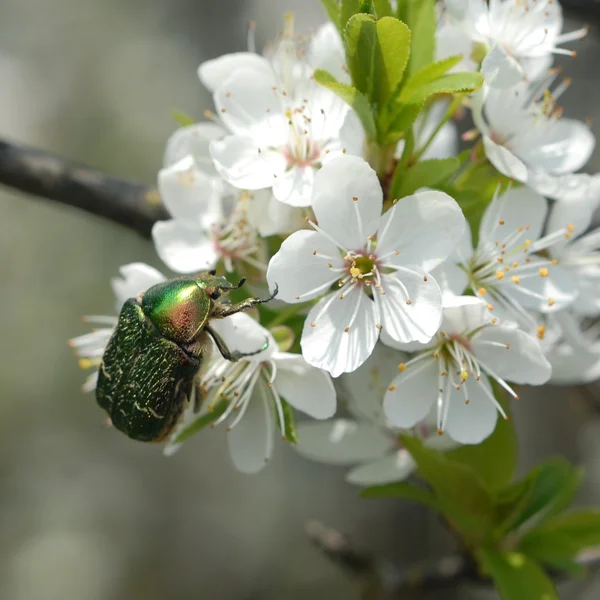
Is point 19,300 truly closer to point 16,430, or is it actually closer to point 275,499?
point 16,430

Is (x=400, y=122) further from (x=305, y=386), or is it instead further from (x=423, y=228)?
(x=305, y=386)

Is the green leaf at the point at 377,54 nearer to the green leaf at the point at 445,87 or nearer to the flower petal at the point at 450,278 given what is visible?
the green leaf at the point at 445,87

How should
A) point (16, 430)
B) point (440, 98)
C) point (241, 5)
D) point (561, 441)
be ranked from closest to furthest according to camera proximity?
point (440, 98) < point (561, 441) < point (16, 430) < point (241, 5)

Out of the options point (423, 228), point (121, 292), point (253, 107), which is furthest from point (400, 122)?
point (121, 292)

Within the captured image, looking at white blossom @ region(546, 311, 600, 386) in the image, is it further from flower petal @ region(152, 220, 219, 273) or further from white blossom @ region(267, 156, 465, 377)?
flower petal @ region(152, 220, 219, 273)

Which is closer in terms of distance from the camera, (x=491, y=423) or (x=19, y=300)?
(x=491, y=423)

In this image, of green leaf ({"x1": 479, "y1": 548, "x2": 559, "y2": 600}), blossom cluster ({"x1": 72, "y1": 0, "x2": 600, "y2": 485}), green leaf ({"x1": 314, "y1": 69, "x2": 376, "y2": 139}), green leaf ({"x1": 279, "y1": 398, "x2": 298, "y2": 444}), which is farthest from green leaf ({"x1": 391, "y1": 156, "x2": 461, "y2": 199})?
green leaf ({"x1": 479, "y1": 548, "x2": 559, "y2": 600})

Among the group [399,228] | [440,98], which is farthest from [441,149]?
[399,228]
